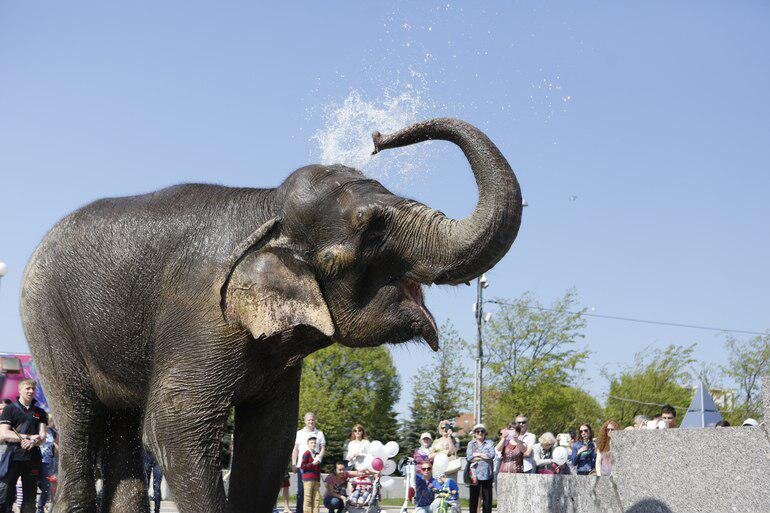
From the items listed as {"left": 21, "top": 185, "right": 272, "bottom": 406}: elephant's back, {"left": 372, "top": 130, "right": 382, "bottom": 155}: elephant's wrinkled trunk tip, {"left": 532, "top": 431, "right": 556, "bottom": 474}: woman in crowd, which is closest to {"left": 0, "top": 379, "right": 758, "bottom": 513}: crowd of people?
{"left": 532, "top": 431, "right": 556, "bottom": 474}: woman in crowd

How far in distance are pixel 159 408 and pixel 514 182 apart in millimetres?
2439

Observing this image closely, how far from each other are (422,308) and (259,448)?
5.12 ft

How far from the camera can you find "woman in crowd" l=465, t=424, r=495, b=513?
1694cm

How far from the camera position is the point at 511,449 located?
655 inches

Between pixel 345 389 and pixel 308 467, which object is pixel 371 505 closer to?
pixel 308 467

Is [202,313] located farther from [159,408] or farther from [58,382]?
[58,382]

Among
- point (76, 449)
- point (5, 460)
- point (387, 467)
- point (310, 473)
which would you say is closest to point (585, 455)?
point (387, 467)

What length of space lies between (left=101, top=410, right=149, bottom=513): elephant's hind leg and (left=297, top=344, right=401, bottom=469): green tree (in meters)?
48.2

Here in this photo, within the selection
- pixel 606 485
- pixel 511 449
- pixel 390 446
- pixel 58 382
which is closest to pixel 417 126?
pixel 58 382

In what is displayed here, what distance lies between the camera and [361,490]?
1727 cm

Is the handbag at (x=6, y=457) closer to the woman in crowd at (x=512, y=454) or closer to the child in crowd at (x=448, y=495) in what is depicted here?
the child in crowd at (x=448, y=495)

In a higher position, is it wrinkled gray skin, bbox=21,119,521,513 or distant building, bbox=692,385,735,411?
distant building, bbox=692,385,735,411

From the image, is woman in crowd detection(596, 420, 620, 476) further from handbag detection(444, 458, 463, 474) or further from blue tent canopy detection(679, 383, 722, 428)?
handbag detection(444, 458, 463, 474)

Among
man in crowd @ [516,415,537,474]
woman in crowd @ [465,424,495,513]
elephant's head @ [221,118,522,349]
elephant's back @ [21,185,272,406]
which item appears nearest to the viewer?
elephant's head @ [221,118,522,349]
